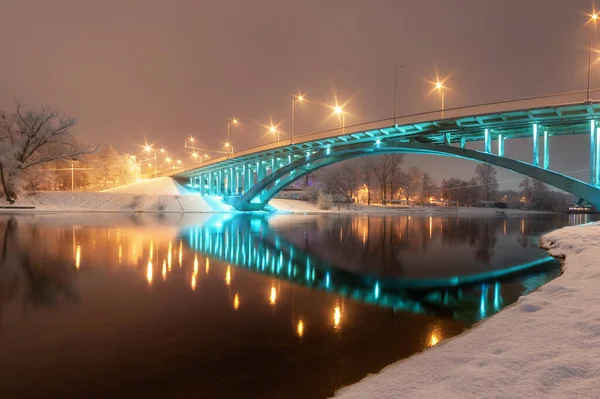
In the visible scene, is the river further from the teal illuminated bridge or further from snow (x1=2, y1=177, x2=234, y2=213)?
snow (x1=2, y1=177, x2=234, y2=213)

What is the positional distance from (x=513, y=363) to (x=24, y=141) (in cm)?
→ 6050

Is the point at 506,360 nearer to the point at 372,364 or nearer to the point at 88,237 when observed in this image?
the point at 372,364

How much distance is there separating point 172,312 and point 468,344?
545 cm

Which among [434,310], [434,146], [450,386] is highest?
[434,146]

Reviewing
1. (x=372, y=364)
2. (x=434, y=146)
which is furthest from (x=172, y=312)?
(x=434, y=146)

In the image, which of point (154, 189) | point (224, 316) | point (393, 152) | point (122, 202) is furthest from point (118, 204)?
point (224, 316)

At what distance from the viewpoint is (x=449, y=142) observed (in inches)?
1296

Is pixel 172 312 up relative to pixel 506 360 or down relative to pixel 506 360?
down

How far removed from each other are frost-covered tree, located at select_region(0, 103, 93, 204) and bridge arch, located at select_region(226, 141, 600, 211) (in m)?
27.0

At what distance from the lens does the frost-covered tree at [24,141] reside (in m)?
44.1

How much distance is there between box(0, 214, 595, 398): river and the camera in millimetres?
4348

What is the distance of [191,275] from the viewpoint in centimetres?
1028

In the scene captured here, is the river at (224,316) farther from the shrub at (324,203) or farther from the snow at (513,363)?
the shrub at (324,203)

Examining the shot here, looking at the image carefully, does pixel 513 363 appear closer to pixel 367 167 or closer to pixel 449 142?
pixel 449 142
